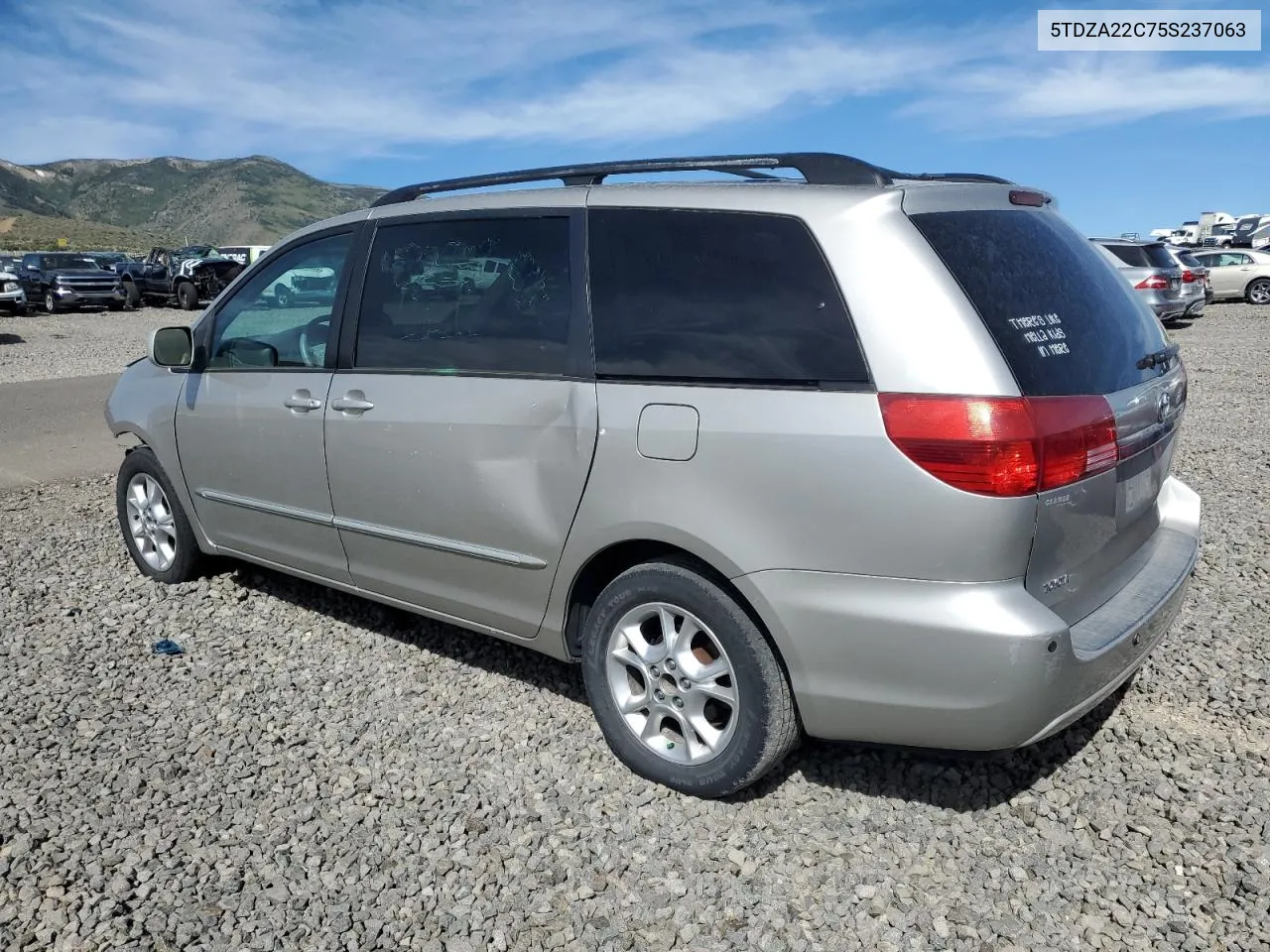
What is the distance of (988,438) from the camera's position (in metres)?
2.56

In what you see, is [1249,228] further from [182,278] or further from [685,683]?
[685,683]

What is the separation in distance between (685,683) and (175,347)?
3.02m

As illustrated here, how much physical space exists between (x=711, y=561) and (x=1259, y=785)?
73.8 inches

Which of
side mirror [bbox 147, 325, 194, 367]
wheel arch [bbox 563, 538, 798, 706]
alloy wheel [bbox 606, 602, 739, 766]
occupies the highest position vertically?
side mirror [bbox 147, 325, 194, 367]

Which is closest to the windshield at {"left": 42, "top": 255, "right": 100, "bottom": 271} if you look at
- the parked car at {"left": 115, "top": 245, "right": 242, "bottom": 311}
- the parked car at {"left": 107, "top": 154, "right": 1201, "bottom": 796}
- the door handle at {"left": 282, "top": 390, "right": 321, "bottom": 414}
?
the parked car at {"left": 115, "top": 245, "right": 242, "bottom": 311}

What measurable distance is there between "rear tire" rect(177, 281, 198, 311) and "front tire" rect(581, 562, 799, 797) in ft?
102

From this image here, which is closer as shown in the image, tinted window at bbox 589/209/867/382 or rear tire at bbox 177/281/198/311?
tinted window at bbox 589/209/867/382

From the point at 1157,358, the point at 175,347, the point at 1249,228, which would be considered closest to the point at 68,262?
the point at 175,347

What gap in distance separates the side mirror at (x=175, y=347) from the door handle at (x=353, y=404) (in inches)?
47.5

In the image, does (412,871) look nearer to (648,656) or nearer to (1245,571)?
(648,656)

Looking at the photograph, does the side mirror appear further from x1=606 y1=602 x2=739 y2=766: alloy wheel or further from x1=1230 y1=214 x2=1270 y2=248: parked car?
x1=1230 y1=214 x2=1270 y2=248: parked car

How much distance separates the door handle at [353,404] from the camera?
3857 mm

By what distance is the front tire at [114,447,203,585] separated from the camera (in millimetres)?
5074

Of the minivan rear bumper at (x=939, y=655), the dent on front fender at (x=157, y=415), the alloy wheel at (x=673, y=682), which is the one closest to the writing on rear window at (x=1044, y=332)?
the minivan rear bumper at (x=939, y=655)
